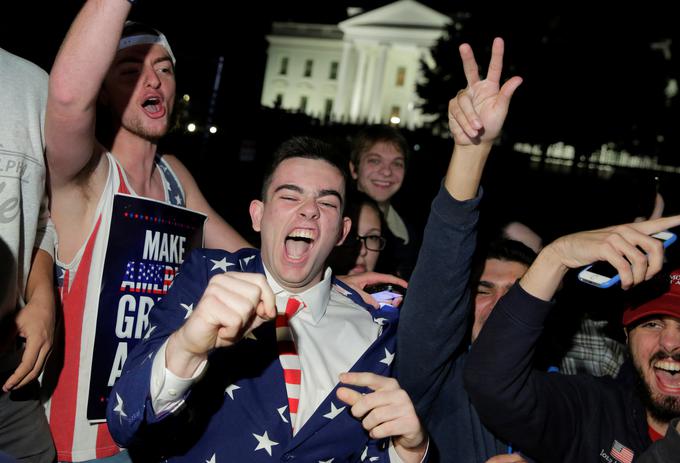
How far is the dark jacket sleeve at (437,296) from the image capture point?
2162 mm

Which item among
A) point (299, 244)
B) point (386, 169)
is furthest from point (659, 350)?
point (386, 169)

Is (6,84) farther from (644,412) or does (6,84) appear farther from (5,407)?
(644,412)

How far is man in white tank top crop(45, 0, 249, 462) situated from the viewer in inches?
72.8

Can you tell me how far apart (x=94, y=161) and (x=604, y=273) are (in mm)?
2063

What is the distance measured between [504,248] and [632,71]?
30091mm

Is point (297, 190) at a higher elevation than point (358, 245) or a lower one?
higher

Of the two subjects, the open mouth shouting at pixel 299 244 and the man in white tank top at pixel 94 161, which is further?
the open mouth shouting at pixel 299 244

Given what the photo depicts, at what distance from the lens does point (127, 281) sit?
2.36 metres

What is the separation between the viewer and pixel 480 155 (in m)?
2.17

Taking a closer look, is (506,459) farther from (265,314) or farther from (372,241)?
(372,241)

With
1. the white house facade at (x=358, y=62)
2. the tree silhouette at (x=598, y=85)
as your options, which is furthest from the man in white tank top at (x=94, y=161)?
the white house facade at (x=358, y=62)

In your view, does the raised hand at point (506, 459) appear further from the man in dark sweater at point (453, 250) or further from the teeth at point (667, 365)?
the teeth at point (667, 365)

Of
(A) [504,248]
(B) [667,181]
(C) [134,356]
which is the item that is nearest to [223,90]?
(A) [504,248]

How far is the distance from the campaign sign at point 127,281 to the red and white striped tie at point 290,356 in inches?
20.9
